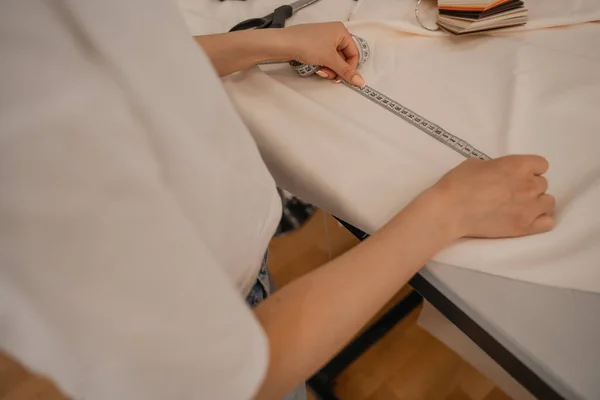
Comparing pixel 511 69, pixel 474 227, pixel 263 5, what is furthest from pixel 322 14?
pixel 474 227

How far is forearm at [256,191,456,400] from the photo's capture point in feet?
1.17

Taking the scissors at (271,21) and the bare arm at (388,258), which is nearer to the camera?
the bare arm at (388,258)

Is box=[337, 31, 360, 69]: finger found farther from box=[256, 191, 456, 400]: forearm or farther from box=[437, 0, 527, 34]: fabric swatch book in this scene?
box=[256, 191, 456, 400]: forearm

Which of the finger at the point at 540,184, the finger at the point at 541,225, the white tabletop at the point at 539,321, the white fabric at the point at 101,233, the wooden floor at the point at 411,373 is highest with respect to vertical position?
the white fabric at the point at 101,233

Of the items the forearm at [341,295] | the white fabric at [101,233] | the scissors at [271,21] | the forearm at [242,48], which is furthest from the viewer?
the scissors at [271,21]

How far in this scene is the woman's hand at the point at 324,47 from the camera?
647 mm

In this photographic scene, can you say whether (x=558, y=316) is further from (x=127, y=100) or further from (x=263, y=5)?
(x=263, y=5)

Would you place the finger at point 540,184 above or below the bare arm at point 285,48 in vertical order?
below

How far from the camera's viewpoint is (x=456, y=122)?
587 millimetres

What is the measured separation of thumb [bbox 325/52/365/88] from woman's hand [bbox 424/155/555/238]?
22 cm

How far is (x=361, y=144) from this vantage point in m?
0.56

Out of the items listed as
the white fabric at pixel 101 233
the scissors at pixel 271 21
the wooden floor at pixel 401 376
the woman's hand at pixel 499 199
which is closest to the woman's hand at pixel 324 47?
the scissors at pixel 271 21

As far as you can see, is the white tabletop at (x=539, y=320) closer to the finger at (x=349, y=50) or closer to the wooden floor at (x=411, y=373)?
the finger at (x=349, y=50)

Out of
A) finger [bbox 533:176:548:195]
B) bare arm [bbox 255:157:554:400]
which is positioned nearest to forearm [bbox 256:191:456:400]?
bare arm [bbox 255:157:554:400]
